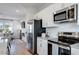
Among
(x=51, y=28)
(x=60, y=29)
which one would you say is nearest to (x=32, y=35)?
(x=51, y=28)

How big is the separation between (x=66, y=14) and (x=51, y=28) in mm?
683

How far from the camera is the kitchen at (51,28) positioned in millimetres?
1945

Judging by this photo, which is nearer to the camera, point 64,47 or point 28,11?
point 64,47

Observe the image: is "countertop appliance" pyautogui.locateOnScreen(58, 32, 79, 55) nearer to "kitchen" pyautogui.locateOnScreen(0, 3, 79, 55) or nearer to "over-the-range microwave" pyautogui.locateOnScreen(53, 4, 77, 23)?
"kitchen" pyautogui.locateOnScreen(0, 3, 79, 55)

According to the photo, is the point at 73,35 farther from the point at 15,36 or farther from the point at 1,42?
the point at 1,42

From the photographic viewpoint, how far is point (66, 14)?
2223 mm

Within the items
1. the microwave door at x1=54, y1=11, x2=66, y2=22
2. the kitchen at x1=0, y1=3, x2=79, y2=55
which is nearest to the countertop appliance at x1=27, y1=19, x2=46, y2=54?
the kitchen at x1=0, y1=3, x2=79, y2=55

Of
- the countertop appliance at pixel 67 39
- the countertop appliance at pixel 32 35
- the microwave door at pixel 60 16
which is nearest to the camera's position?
the countertop appliance at pixel 67 39

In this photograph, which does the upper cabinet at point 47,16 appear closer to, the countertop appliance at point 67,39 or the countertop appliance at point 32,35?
the countertop appliance at point 32,35

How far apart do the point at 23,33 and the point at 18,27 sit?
187mm

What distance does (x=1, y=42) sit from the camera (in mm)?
2014

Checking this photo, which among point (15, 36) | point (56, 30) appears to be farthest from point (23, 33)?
point (56, 30)

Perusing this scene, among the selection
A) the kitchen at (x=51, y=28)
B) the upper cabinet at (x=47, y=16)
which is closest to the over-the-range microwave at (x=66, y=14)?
the kitchen at (x=51, y=28)

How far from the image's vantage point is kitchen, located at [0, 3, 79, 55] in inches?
76.6
